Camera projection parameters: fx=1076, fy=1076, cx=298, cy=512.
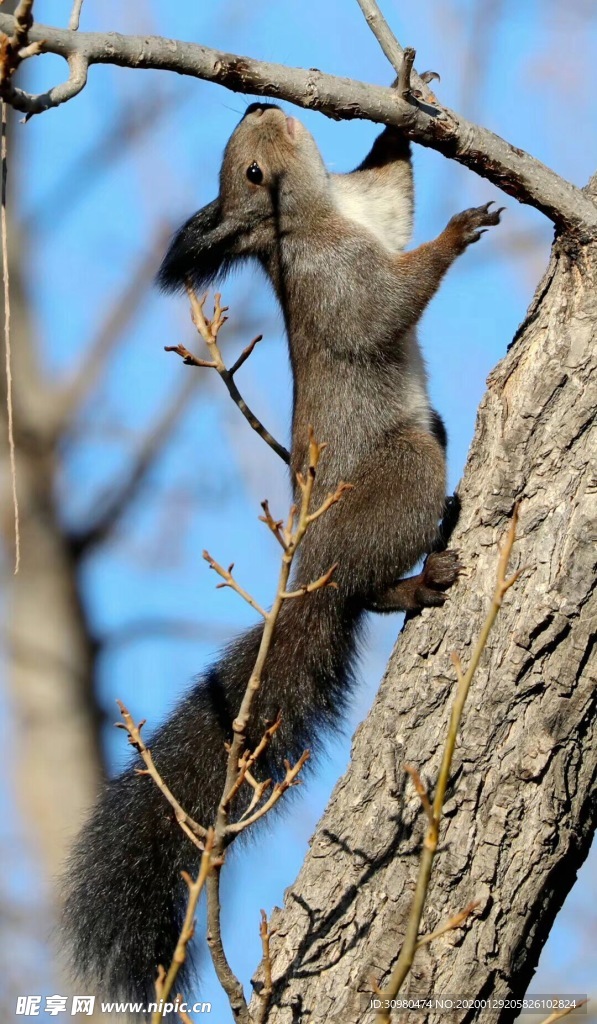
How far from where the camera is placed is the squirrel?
321cm

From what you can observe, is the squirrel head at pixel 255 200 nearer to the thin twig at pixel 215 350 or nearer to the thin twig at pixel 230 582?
the thin twig at pixel 215 350

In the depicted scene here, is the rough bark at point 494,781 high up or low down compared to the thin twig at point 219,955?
up

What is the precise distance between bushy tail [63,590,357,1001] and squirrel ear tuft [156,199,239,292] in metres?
1.48

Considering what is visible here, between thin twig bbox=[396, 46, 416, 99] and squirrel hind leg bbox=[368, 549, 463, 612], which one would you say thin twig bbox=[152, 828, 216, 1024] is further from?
thin twig bbox=[396, 46, 416, 99]

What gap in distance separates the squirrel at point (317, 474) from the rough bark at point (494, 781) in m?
0.35

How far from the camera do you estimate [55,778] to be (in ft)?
21.8

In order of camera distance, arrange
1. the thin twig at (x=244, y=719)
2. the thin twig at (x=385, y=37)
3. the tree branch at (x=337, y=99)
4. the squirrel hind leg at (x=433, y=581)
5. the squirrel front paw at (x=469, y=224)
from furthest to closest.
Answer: the squirrel front paw at (x=469, y=224)
the squirrel hind leg at (x=433, y=581)
the thin twig at (x=385, y=37)
the tree branch at (x=337, y=99)
the thin twig at (x=244, y=719)

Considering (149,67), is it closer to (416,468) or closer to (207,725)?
(416,468)

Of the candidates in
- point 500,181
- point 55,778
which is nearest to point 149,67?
point 500,181

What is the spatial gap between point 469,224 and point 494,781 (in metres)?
2.07

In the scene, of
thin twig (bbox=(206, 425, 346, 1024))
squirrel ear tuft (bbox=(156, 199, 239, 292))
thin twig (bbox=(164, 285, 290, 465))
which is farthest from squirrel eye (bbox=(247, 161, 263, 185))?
thin twig (bbox=(206, 425, 346, 1024))

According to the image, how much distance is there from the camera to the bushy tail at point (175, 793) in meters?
3.14

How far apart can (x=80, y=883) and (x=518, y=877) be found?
4.44 ft

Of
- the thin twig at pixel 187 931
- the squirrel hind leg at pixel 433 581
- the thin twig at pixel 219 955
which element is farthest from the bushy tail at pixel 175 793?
the thin twig at pixel 187 931
